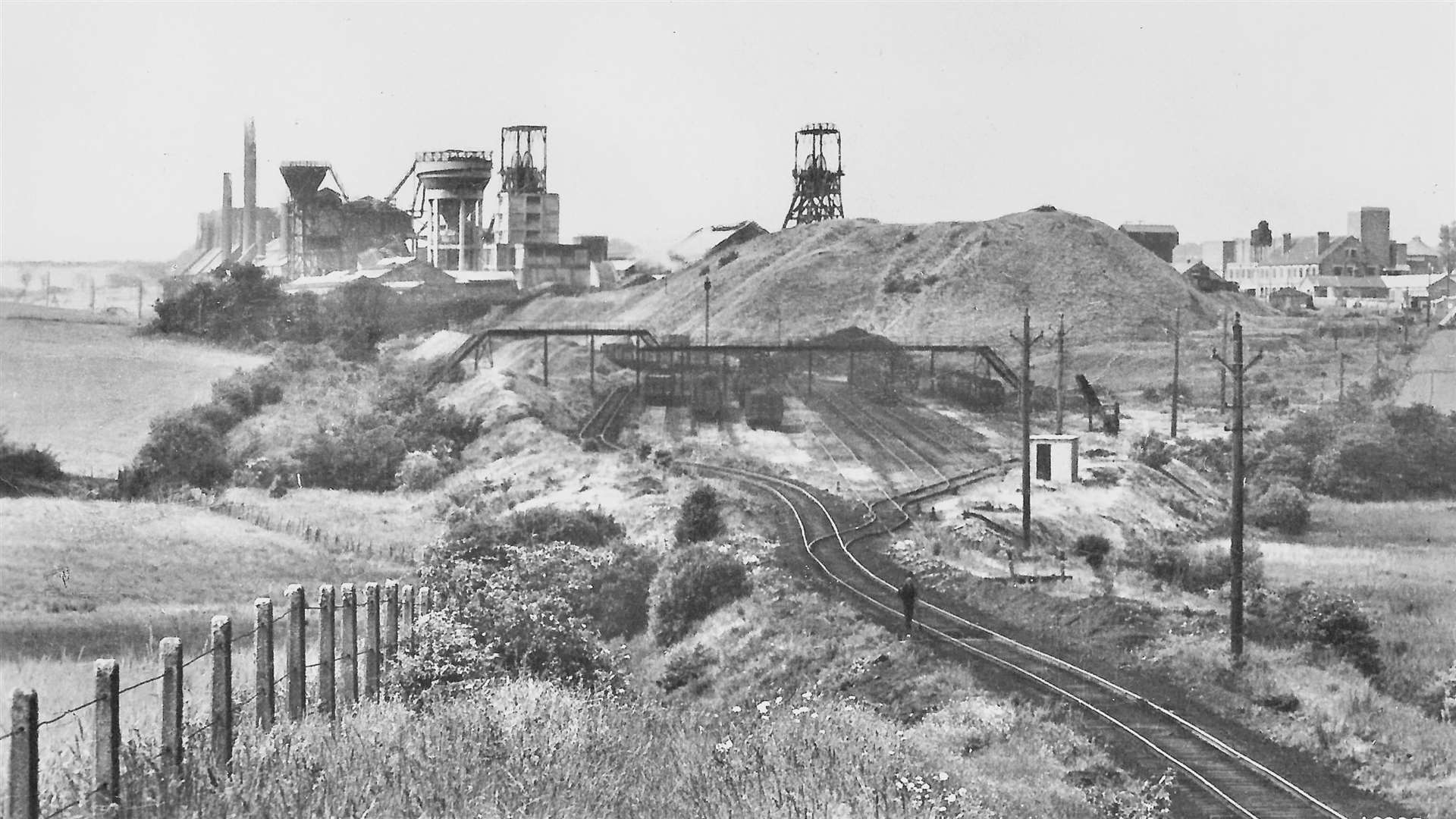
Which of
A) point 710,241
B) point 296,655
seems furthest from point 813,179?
point 296,655

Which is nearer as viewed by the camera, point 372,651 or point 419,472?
point 372,651

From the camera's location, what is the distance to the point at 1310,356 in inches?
1040

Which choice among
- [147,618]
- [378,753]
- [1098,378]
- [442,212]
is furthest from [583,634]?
[1098,378]

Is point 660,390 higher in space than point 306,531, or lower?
higher

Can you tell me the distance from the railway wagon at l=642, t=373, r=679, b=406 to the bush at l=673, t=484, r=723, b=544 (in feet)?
8.16

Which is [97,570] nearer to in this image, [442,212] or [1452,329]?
[442,212]

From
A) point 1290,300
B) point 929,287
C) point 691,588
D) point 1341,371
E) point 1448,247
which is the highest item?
point 1448,247

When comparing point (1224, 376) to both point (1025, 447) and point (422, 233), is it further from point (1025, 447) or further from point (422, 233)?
point (422, 233)

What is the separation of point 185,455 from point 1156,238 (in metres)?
22.7

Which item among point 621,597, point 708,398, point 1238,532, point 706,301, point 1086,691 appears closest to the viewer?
point 1086,691

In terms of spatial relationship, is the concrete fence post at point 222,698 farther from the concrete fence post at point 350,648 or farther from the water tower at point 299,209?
the water tower at point 299,209

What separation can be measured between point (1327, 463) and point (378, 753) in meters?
17.8

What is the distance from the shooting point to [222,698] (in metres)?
9.79

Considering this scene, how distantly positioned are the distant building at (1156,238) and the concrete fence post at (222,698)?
21715 millimetres
